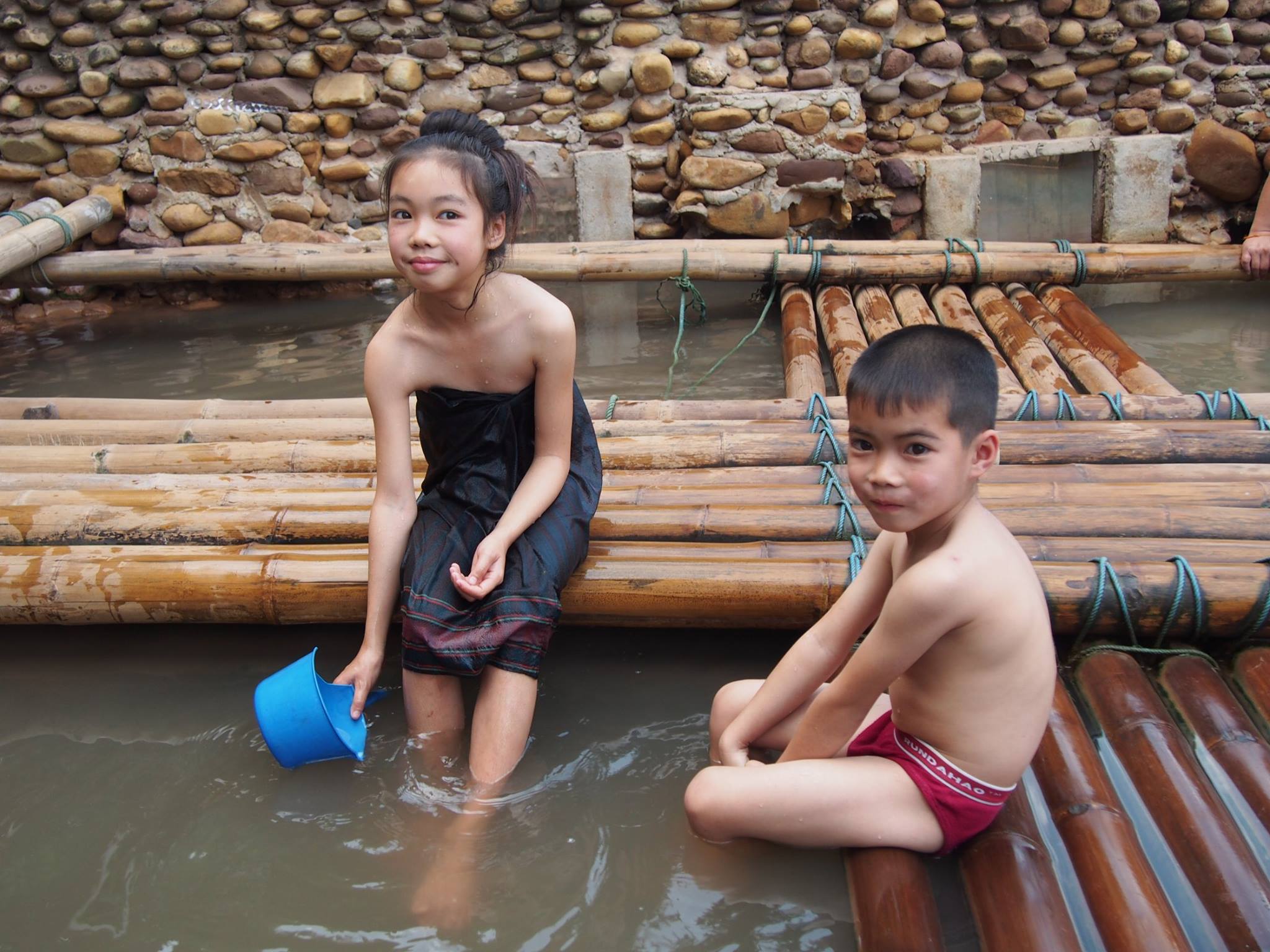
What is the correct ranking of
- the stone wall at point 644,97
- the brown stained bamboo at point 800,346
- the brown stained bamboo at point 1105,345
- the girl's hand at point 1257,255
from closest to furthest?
the brown stained bamboo at point 1105,345
the brown stained bamboo at point 800,346
the girl's hand at point 1257,255
the stone wall at point 644,97

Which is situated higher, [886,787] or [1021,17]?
[1021,17]

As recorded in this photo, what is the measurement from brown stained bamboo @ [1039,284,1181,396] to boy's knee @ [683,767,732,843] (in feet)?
8.38

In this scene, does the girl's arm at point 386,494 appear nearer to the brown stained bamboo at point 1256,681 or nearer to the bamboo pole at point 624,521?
the bamboo pole at point 624,521

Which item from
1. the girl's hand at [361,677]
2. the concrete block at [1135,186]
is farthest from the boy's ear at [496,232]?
the concrete block at [1135,186]

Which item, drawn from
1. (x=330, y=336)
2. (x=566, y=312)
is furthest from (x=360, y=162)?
(x=566, y=312)

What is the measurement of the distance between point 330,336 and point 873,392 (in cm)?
462

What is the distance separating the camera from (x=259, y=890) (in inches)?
77.9

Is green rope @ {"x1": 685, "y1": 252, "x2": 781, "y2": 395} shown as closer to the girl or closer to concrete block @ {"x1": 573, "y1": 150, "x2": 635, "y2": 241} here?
concrete block @ {"x1": 573, "y1": 150, "x2": 635, "y2": 241}

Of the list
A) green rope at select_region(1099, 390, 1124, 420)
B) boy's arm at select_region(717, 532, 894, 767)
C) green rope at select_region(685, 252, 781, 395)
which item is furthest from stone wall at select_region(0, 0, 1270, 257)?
boy's arm at select_region(717, 532, 894, 767)

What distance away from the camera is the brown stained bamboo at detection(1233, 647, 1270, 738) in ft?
6.85

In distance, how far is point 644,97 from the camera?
20.3 feet

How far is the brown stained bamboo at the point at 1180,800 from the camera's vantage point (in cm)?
165

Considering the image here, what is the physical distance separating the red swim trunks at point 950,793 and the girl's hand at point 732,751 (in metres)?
0.30

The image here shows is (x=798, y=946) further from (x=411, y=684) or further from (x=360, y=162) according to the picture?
(x=360, y=162)
